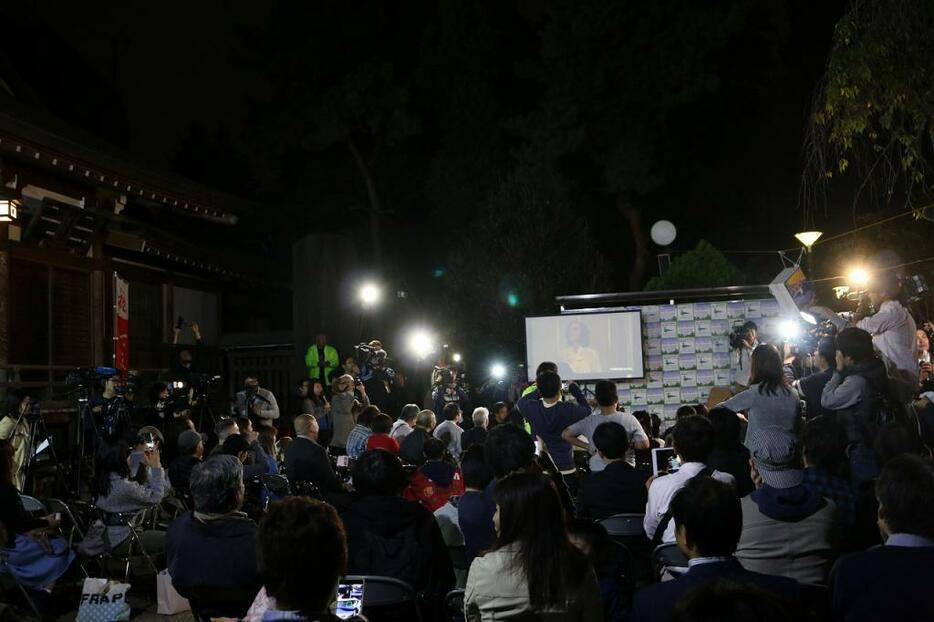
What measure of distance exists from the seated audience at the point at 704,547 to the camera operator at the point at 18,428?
815 cm

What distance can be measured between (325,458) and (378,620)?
3470 millimetres

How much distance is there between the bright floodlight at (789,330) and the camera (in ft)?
34.2

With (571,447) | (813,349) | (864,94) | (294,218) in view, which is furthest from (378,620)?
(294,218)

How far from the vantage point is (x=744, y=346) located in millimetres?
11836

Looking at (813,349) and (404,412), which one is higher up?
(813,349)

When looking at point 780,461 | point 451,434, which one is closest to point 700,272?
point 451,434

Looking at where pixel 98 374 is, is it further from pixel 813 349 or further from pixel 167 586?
pixel 813 349

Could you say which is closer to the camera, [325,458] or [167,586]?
[167,586]

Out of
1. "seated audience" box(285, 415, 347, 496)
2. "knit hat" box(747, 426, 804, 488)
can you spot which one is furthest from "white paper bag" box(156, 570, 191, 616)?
"knit hat" box(747, 426, 804, 488)

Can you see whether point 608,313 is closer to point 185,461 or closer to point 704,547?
point 185,461

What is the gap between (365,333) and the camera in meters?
17.7

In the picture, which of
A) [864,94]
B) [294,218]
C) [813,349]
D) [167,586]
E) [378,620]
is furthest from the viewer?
[294,218]

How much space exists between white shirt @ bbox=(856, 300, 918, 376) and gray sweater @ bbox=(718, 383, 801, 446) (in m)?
1.22

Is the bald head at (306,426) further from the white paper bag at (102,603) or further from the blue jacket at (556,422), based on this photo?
the white paper bag at (102,603)
